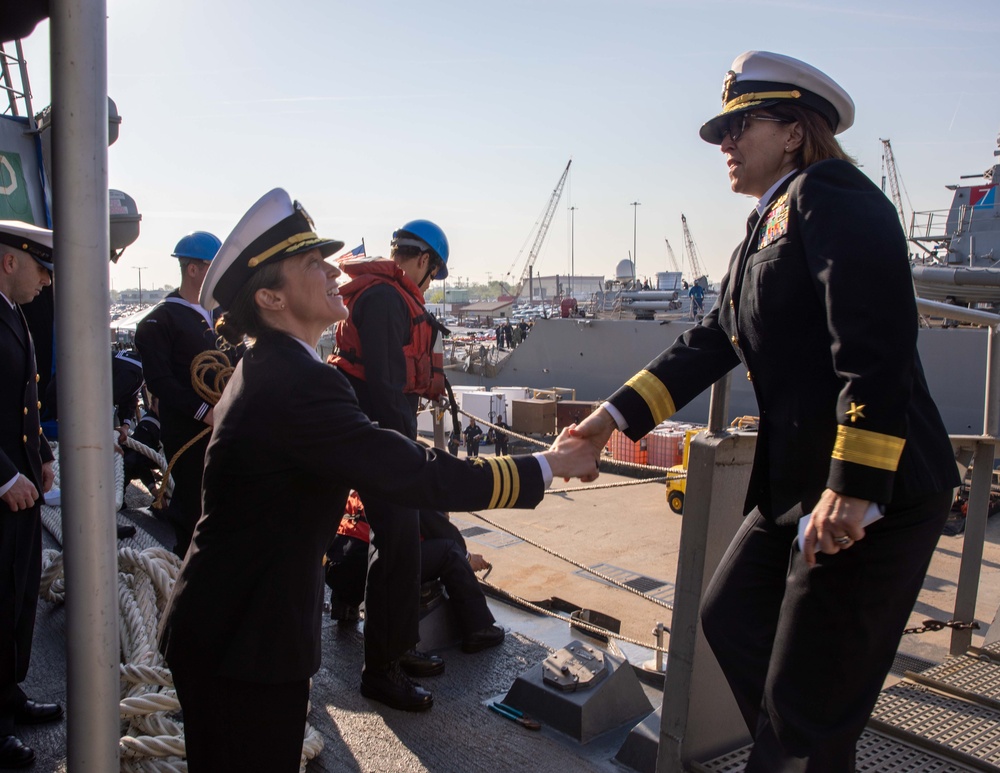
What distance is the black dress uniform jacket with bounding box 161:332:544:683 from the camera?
5.80ft

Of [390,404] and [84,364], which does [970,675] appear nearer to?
[390,404]

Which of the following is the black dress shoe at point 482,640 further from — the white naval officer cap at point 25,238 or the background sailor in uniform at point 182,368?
the white naval officer cap at point 25,238

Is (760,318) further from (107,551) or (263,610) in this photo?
(107,551)

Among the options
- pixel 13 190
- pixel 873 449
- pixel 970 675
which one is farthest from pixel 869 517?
pixel 13 190

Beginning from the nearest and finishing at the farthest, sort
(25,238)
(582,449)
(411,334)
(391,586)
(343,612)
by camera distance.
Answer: (582,449), (25,238), (391,586), (411,334), (343,612)

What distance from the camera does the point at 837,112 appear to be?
2.07 meters

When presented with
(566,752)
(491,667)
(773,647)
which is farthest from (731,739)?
(491,667)

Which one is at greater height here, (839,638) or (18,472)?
(18,472)

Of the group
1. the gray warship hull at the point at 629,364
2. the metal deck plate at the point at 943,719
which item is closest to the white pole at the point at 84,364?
the metal deck plate at the point at 943,719

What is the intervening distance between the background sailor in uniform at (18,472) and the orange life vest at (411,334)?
1068 mm

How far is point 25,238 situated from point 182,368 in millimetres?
1279

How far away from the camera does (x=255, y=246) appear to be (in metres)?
1.98

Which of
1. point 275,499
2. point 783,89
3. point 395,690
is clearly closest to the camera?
point 275,499

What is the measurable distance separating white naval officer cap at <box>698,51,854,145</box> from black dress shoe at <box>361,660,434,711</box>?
2.18 metres
